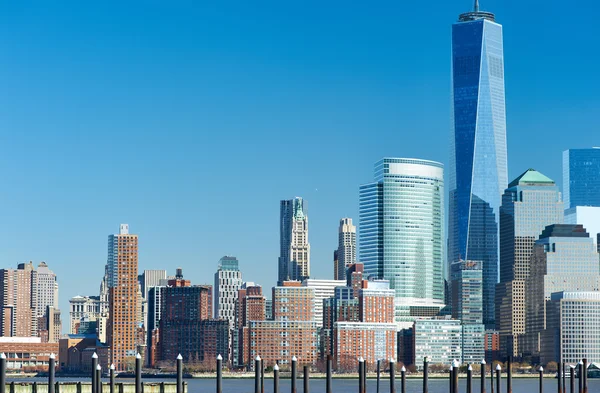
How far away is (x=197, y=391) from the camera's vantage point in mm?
189875

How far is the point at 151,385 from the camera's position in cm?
10138

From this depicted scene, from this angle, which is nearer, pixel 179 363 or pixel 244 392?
pixel 179 363

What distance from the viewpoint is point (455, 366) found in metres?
86.2

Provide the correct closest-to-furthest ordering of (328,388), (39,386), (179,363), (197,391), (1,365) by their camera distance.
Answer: (1,365), (179,363), (328,388), (39,386), (197,391)

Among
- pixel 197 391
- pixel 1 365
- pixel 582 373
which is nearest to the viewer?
pixel 1 365

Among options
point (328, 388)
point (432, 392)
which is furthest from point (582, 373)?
point (432, 392)

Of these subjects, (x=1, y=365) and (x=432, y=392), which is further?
(x=432, y=392)

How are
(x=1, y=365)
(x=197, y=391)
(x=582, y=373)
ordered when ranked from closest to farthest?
(x=1, y=365), (x=582, y=373), (x=197, y=391)

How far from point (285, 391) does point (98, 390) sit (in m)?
114

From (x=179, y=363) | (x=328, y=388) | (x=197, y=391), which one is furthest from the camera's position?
(x=197, y=391)

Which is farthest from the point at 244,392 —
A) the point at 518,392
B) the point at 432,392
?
the point at 518,392

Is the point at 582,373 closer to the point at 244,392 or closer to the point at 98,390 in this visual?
the point at 98,390

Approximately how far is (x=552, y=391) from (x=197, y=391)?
47.9m

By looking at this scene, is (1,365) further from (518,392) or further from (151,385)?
(518,392)
